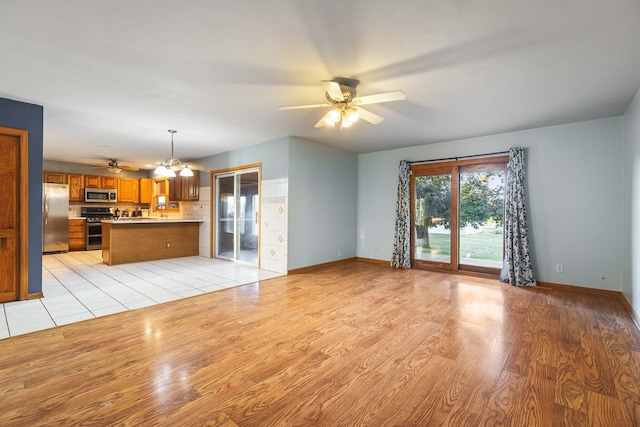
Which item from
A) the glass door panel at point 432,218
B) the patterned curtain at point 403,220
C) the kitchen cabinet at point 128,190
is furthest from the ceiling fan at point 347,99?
the kitchen cabinet at point 128,190

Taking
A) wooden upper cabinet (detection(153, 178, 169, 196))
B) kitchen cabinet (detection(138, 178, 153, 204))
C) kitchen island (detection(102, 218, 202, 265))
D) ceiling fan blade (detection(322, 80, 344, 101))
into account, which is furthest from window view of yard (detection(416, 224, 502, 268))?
kitchen cabinet (detection(138, 178, 153, 204))

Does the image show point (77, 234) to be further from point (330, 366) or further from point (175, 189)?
point (330, 366)

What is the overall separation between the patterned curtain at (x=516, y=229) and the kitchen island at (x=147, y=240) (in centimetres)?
680

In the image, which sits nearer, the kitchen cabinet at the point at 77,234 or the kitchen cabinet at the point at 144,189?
the kitchen cabinet at the point at 77,234

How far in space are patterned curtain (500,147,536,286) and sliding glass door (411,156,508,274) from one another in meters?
0.27

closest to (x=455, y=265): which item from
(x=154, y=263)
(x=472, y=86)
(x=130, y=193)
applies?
(x=472, y=86)

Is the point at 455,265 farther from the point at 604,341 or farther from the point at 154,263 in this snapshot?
the point at 154,263

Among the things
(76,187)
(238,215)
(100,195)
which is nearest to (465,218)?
(238,215)

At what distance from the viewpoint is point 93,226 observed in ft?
26.3

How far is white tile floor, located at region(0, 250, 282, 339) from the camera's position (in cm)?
312

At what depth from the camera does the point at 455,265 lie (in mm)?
5512

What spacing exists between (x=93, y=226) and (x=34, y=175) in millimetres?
5158

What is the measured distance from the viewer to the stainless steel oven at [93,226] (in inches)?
314

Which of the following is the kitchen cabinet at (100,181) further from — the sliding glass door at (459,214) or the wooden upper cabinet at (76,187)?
the sliding glass door at (459,214)
